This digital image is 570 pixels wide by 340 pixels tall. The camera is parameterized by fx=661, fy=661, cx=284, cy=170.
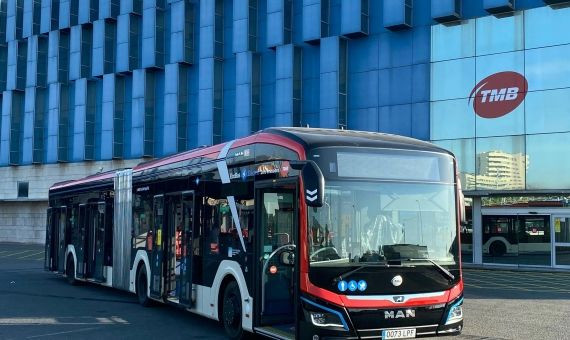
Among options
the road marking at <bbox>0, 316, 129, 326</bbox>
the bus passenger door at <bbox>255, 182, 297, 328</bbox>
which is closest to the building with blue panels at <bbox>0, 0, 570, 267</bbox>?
the road marking at <bbox>0, 316, 129, 326</bbox>

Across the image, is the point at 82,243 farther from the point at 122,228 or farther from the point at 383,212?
the point at 383,212

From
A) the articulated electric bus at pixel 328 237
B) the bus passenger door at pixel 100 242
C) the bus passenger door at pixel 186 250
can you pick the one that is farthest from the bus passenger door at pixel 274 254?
the bus passenger door at pixel 100 242

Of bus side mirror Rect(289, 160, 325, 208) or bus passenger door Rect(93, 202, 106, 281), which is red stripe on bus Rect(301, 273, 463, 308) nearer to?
bus side mirror Rect(289, 160, 325, 208)

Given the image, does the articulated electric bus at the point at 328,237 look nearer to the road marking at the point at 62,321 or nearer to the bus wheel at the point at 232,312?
the bus wheel at the point at 232,312

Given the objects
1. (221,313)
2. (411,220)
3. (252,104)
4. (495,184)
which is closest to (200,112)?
(252,104)

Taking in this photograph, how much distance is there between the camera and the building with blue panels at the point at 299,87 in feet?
82.7

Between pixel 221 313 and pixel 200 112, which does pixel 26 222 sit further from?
pixel 221 313

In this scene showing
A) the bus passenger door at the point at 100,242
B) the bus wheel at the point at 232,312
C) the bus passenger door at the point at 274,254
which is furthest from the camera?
the bus passenger door at the point at 100,242

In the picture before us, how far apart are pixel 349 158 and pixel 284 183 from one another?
2.94 feet

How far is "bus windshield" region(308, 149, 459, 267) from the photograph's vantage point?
308 inches

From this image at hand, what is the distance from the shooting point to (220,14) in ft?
119

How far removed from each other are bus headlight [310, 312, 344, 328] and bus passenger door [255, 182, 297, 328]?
762 millimetres

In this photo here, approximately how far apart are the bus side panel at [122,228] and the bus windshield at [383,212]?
791cm

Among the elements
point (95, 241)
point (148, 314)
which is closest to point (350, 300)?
point (148, 314)
